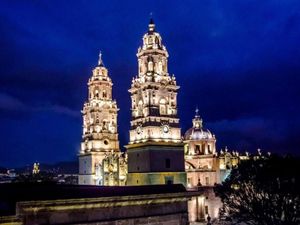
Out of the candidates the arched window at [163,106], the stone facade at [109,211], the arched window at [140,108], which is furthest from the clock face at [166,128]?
the stone facade at [109,211]

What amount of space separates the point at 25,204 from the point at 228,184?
1922 centimetres

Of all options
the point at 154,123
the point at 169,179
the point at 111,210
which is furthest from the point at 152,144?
the point at 111,210

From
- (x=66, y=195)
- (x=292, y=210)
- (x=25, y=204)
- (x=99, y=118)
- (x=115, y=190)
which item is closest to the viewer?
(x=25, y=204)

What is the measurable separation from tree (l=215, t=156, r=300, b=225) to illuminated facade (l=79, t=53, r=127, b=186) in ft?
133

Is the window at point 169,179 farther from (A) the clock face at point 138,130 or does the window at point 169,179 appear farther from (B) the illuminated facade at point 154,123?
(A) the clock face at point 138,130

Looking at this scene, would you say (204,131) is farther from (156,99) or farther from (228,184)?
(228,184)

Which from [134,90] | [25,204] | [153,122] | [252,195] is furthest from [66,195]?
[134,90]

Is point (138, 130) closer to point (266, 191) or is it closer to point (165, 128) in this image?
point (165, 128)

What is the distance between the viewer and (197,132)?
76875mm

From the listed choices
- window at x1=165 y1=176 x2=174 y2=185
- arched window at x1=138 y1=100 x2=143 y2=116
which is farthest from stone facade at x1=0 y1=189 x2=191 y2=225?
arched window at x1=138 y1=100 x2=143 y2=116

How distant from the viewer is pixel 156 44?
60.5 metres

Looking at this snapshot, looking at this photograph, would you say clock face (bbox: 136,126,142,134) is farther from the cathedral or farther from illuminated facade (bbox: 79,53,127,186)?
illuminated facade (bbox: 79,53,127,186)

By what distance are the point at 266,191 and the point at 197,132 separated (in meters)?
48.0

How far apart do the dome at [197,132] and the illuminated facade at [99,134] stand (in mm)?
13742
